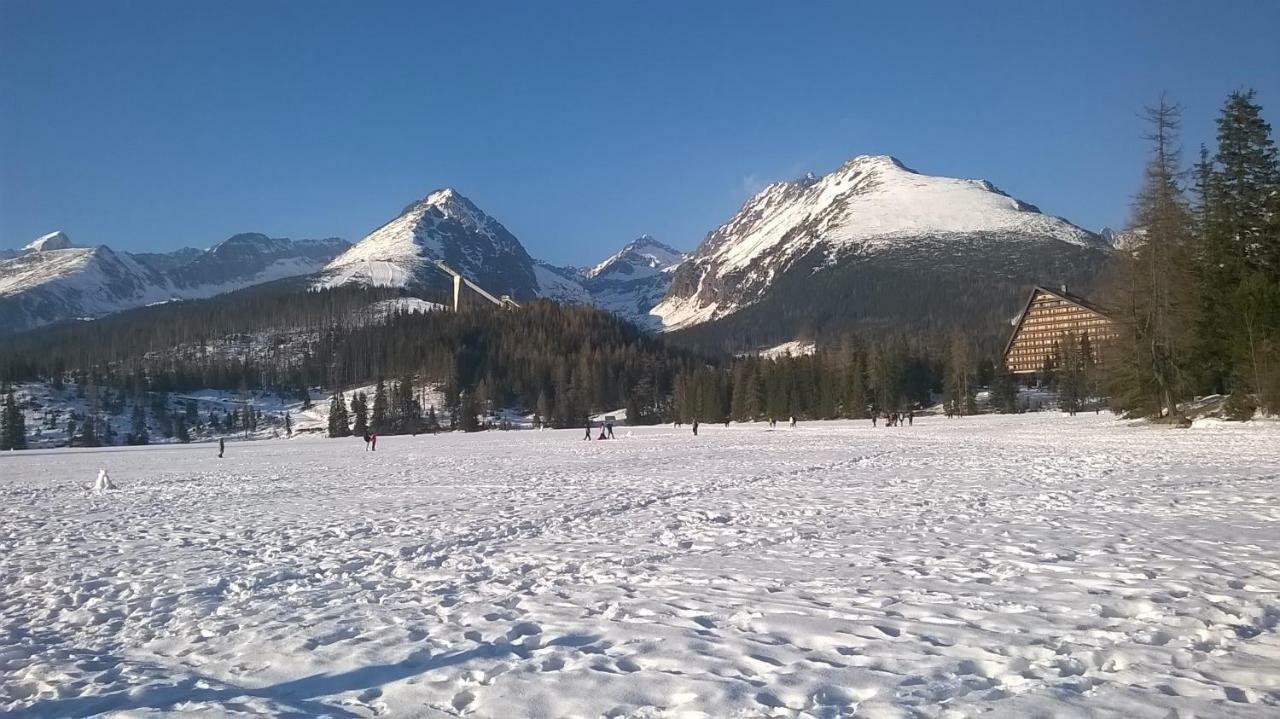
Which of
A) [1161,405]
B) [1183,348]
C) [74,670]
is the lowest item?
[74,670]

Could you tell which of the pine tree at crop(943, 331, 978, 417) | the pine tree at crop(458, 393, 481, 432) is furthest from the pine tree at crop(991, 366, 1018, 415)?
the pine tree at crop(458, 393, 481, 432)

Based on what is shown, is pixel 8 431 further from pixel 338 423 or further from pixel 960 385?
pixel 960 385

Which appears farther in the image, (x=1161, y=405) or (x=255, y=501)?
(x=1161, y=405)

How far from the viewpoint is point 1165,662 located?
5.95 m

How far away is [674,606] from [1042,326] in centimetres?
14526

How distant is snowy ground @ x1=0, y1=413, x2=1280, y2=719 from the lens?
18.8 feet

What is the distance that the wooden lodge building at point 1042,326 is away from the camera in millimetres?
129500

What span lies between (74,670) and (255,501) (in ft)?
51.4

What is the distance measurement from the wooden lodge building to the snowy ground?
412ft

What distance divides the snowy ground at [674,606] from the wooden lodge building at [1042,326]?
126 metres

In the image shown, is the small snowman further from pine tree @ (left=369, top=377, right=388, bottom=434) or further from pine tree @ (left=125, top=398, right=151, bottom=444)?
pine tree @ (left=125, top=398, right=151, bottom=444)

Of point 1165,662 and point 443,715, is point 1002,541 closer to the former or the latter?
point 1165,662

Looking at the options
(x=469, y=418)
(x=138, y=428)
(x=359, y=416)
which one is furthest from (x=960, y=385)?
(x=138, y=428)

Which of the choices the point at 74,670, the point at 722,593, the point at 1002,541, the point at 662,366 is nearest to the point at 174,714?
the point at 74,670
